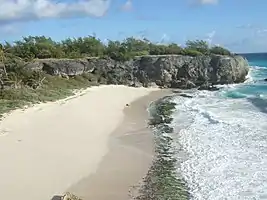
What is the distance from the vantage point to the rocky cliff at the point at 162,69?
4653 cm

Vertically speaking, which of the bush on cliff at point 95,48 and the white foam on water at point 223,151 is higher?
the bush on cliff at point 95,48

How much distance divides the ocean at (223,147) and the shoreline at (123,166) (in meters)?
1.56

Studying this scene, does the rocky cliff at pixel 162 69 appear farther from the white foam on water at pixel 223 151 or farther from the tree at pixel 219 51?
the white foam on water at pixel 223 151

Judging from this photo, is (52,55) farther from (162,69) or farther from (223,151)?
(223,151)

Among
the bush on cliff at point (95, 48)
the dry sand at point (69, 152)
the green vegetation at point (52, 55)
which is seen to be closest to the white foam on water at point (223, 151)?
the dry sand at point (69, 152)

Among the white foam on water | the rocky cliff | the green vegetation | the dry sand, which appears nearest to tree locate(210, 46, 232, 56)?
the green vegetation

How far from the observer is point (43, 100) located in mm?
30125

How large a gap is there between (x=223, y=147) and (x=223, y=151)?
2.38ft

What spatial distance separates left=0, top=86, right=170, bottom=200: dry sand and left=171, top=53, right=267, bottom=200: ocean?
2.07 m

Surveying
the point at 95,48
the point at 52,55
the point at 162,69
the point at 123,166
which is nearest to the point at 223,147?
the point at 123,166

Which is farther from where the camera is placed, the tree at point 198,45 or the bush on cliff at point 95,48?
the tree at point 198,45

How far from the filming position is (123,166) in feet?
53.2

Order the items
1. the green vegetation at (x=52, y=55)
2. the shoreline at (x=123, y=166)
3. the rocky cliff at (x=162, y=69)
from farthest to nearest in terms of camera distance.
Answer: the rocky cliff at (x=162, y=69)
the green vegetation at (x=52, y=55)
the shoreline at (x=123, y=166)

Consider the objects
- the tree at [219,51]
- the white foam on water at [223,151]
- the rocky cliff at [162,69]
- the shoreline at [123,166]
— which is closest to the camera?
the shoreline at [123,166]
